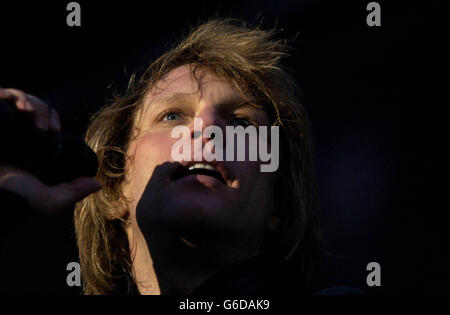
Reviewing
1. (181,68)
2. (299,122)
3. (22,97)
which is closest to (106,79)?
(181,68)

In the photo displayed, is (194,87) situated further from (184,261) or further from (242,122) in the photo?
(184,261)

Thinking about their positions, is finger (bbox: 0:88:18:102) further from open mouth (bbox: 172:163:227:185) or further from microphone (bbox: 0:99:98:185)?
open mouth (bbox: 172:163:227:185)

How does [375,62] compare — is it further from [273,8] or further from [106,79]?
[106,79]

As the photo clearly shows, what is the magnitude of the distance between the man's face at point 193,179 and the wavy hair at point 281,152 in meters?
0.08

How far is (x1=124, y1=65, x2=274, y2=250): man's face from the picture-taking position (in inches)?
53.9

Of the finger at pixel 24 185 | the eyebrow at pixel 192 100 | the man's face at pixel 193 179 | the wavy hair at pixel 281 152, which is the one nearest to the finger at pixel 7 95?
the finger at pixel 24 185

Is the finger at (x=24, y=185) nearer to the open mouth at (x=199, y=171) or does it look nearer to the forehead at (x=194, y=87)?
the open mouth at (x=199, y=171)

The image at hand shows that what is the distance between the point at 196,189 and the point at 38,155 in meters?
0.41

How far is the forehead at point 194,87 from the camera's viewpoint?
1.57m

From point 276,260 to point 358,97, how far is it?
86cm

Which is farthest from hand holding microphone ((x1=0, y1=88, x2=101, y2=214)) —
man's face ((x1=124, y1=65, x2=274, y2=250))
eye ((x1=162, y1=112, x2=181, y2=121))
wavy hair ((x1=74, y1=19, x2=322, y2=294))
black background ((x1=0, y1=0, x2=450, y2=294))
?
A: black background ((x1=0, y1=0, x2=450, y2=294))

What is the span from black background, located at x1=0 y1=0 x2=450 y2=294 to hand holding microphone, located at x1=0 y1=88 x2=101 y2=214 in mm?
1055

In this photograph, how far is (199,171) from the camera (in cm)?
A: 143

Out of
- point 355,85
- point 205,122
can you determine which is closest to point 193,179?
point 205,122
